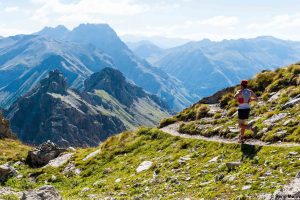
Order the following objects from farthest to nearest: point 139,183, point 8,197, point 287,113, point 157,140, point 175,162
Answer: point 157,140 < point 287,113 < point 175,162 < point 139,183 < point 8,197

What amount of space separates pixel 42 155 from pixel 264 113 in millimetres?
22928

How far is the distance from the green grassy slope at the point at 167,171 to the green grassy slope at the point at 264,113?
7.90 ft

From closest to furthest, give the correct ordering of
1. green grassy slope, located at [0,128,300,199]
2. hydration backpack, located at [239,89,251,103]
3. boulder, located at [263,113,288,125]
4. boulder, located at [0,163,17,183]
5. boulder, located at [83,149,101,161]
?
green grassy slope, located at [0,128,300,199] < hydration backpack, located at [239,89,251,103] < boulder, located at [263,113,288,125] < boulder, located at [0,163,17,183] < boulder, located at [83,149,101,161]

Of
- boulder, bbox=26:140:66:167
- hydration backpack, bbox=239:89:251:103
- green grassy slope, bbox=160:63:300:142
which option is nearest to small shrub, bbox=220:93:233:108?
green grassy slope, bbox=160:63:300:142

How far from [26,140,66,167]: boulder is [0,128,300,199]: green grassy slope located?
1241mm

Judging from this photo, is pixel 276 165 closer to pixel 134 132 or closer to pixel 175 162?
pixel 175 162

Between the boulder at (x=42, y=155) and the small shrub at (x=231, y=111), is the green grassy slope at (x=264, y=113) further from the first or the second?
the boulder at (x=42, y=155)

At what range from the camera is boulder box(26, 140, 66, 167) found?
4219 cm

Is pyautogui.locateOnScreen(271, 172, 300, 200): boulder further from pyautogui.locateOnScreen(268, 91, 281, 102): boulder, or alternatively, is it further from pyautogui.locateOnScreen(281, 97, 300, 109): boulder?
pyautogui.locateOnScreen(268, 91, 281, 102): boulder

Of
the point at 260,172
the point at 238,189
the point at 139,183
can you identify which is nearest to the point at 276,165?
the point at 260,172

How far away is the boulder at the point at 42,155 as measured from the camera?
42.2 m

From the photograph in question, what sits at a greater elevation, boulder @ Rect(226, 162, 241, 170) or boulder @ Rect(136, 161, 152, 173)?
boulder @ Rect(226, 162, 241, 170)

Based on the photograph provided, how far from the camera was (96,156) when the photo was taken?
1532 inches

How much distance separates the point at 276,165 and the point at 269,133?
7.11 meters
